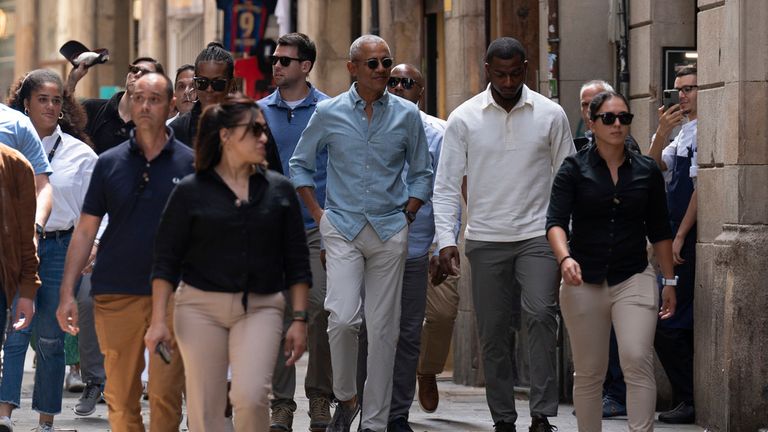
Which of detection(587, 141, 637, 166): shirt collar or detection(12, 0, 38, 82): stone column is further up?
detection(12, 0, 38, 82): stone column

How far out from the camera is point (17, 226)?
907 cm

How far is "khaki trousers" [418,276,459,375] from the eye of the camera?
12.0 m

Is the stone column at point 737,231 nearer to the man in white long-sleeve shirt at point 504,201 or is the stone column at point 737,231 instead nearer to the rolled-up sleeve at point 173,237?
the man in white long-sleeve shirt at point 504,201

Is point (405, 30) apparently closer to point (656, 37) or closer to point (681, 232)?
point (656, 37)

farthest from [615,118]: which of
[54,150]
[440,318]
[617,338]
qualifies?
[54,150]

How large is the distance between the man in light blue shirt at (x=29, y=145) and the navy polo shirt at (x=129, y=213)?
1515mm

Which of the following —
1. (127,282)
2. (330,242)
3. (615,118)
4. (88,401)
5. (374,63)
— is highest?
(374,63)

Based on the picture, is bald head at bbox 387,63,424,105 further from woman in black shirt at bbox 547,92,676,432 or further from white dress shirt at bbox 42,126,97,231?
woman in black shirt at bbox 547,92,676,432

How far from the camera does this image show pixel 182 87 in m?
11.9

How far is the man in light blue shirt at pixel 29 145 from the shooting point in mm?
9828

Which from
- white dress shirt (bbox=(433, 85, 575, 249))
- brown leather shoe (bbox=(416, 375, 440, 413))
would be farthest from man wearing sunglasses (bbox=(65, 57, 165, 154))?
white dress shirt (bbox=(433, 85, 575, 249))

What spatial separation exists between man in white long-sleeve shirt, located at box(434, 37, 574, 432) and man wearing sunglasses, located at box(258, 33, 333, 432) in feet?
2.68

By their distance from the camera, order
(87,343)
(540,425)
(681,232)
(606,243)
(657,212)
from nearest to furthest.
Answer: (606,243), (657,212), (540,425), (681,232), (87,343)

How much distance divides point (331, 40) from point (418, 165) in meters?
11.0
